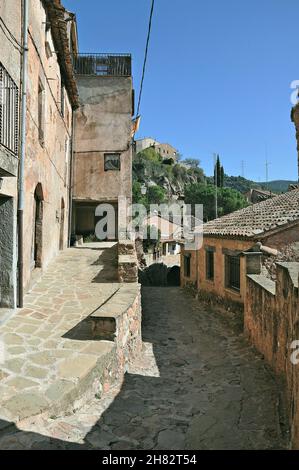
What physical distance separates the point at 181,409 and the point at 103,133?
573 inches

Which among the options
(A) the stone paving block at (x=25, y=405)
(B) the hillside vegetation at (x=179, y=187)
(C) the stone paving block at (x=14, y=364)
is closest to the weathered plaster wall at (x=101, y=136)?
(C) the stone paving block at (x=14, y=364)

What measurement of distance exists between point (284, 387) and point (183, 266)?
1371cm

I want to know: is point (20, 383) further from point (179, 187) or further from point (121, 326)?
point (179, 187)

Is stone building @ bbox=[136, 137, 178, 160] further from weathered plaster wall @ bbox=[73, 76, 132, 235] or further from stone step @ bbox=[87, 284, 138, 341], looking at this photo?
stone step @ bbox=[87, 284, 138, 341]

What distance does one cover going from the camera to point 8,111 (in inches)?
228

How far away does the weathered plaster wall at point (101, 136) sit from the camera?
16953 millimetres

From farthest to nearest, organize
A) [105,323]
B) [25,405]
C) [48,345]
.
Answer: [105,323] < [48,345] < [25,405]

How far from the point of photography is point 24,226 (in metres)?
7.32

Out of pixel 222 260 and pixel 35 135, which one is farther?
pixel 222 260

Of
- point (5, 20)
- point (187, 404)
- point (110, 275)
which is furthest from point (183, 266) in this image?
point (5, 20)

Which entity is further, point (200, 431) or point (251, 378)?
point (251, 378)

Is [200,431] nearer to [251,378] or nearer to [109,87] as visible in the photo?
[251,378]

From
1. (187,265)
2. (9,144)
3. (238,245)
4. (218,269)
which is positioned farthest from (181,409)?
(187,265)

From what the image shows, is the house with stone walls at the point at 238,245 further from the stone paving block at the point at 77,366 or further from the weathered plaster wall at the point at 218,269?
the stone paving block at the point at 77,366
